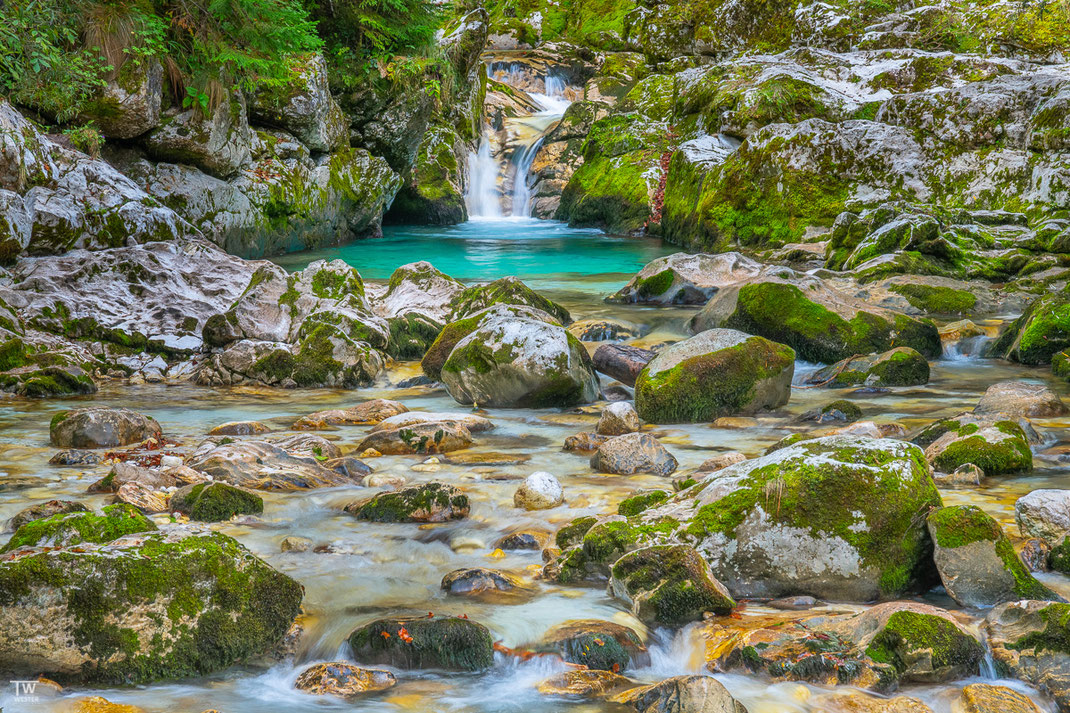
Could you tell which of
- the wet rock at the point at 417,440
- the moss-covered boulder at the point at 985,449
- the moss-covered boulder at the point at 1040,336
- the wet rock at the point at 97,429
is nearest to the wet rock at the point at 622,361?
the wet rock at the point at 417,440

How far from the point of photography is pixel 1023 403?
6.68 meters

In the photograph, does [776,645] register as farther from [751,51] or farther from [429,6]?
[751,51]

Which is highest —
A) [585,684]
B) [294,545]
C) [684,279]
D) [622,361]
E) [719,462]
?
[684,279]

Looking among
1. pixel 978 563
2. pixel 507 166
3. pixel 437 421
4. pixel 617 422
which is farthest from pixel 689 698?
pixel 507 166

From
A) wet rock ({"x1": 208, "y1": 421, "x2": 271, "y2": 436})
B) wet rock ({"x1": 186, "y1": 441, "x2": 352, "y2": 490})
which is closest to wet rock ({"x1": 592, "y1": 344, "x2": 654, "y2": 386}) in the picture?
wet rock ({"x1": 208, "y1": 421, "x2": 271, "y2": 436})

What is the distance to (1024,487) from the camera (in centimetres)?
500

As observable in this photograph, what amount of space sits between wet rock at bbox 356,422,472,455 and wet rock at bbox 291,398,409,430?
0.80m

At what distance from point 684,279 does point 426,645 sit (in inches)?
393

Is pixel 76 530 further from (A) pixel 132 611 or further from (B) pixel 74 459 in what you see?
(B) pixel 74 459

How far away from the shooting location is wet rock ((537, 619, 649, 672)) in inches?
137

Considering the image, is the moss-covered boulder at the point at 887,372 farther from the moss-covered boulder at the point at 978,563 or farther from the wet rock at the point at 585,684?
the wet rock at the point at 585,684

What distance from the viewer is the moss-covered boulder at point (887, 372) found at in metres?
8.12

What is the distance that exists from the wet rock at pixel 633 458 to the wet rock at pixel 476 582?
1.65m

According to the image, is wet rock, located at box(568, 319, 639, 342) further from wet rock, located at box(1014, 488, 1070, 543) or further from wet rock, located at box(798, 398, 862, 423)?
wet rock, located at box(1014, 488, 1070, 543)
